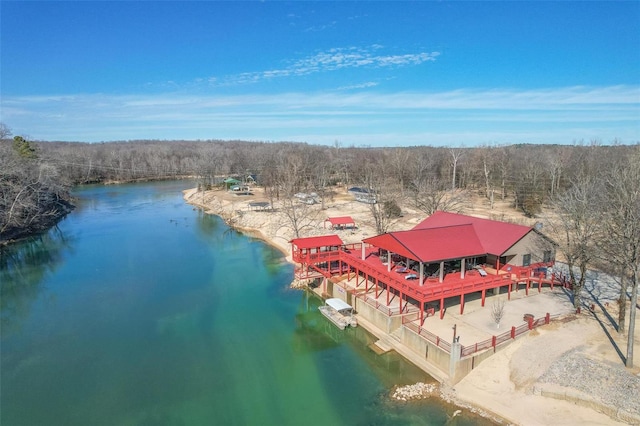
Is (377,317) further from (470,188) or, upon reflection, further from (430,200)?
(470,188)

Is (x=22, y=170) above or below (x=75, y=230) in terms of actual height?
above

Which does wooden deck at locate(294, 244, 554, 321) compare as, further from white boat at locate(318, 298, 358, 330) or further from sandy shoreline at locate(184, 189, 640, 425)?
sandy shoreline at locate(184, 189, 640, 425)

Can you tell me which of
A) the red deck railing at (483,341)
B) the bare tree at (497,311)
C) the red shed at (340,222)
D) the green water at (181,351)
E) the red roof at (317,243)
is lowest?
the green water at (181,351)

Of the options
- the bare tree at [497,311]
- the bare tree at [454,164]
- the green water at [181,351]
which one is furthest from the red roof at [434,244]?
the bare tree at [454,164]

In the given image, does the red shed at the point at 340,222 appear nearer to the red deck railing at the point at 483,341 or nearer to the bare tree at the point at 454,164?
the red deck railing at the point at 483,341

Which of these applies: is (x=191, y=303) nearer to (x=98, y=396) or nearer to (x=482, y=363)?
(x=98, y=396)

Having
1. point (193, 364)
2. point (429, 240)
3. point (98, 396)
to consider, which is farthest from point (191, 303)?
point (429, 240)
